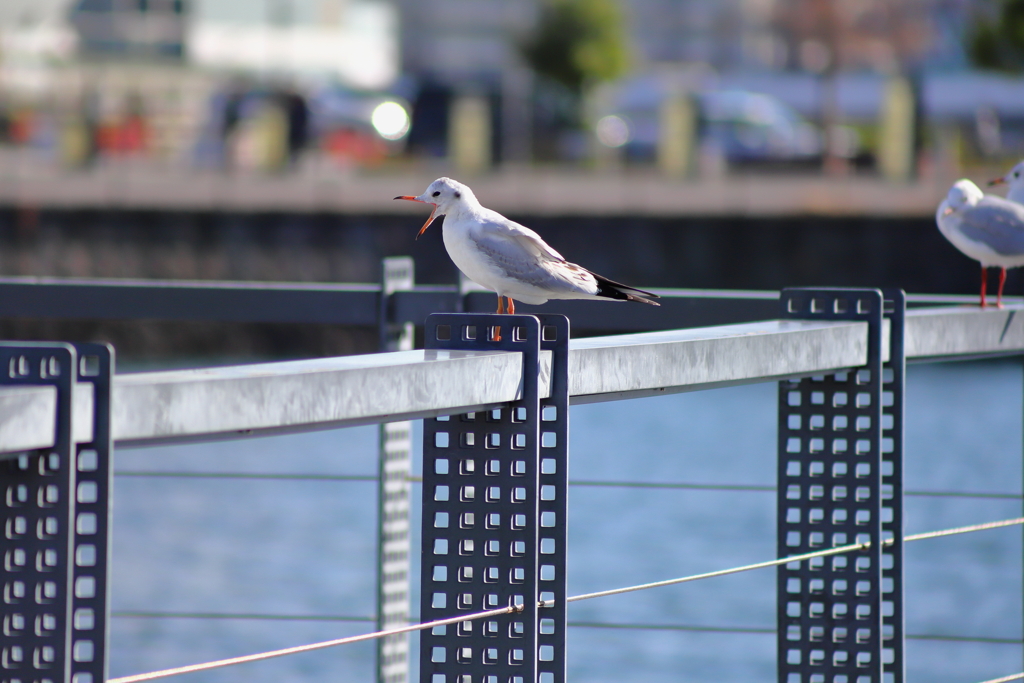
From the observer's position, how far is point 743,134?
3014 cm

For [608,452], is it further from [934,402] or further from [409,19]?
[409,19]

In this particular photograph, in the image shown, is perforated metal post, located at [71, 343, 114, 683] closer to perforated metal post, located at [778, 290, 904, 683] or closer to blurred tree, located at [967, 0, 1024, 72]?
perforated metal post, located at [778, 290, 904, 683]

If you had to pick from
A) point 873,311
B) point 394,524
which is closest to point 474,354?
point 873,311

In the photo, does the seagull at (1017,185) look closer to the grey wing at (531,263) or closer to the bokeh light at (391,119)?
the grey wing at (531,263)

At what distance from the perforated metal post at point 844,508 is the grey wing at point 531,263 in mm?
401

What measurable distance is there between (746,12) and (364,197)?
159ft

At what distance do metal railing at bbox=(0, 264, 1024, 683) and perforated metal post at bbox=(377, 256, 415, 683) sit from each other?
1.95 feet

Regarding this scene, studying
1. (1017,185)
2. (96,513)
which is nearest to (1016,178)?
(1017,185)

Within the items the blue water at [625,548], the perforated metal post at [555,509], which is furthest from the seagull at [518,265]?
the blue water at [625,548]

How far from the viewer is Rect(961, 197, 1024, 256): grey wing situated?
4.18 metres

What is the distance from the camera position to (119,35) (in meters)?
51.5

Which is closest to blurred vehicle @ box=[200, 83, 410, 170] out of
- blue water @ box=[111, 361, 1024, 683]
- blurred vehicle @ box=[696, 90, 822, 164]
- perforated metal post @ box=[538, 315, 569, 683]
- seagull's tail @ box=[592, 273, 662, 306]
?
blurred vehicle @ box=[696, 90, 822, 164]

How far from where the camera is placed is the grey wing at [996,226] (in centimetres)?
418

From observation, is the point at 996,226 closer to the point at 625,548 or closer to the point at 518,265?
the point at 518,265
